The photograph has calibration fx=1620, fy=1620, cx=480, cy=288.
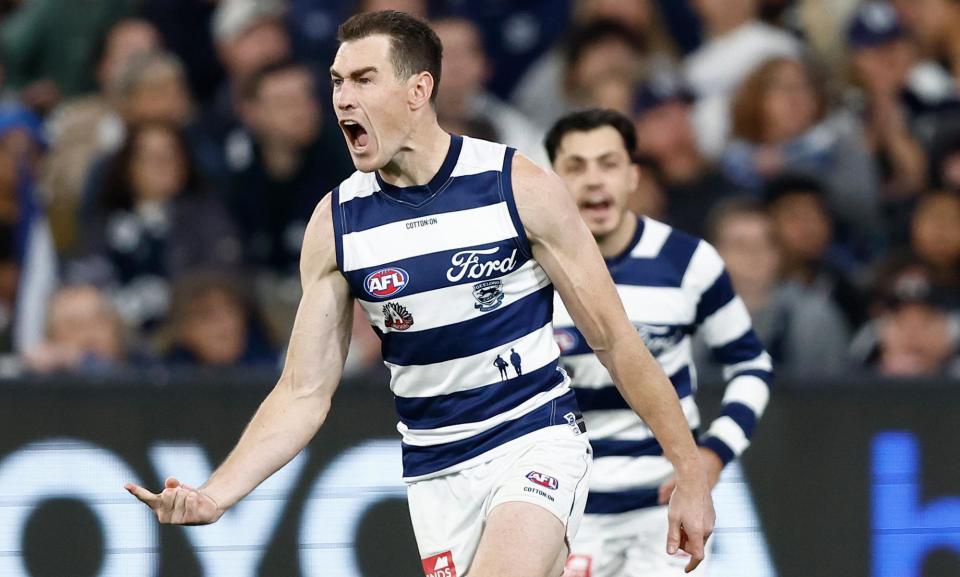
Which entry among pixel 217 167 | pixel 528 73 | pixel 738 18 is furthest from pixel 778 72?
pixel 217 167

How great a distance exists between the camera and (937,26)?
353 inches

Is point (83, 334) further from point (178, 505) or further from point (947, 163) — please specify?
point (947, 163)

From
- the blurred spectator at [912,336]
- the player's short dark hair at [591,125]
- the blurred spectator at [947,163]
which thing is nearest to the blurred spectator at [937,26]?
the blurred spectator at [947,163]

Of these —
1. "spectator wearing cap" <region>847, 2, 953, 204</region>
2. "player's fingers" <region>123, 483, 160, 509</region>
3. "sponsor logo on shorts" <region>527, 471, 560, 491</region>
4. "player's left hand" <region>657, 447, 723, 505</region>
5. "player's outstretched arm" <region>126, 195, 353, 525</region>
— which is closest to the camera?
"player's fingers" <region>123, 483, 160, 509</region>

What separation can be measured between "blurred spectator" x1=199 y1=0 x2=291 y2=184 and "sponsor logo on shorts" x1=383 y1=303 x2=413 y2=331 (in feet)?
13.7

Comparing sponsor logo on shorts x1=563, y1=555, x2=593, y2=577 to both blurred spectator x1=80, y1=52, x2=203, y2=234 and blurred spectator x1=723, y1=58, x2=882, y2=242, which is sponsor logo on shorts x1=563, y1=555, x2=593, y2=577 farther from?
blurred spectator x1=80, y1=52, x2=203, y2=234

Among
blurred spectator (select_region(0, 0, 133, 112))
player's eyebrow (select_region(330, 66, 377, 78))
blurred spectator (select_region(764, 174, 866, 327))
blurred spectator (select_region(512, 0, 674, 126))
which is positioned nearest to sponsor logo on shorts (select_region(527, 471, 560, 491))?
player's eyebrow (select_region(330, 66, 377, 78))

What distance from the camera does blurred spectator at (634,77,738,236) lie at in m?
8.20

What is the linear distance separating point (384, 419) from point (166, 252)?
79.5 inches

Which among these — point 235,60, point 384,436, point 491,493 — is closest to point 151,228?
point 235,60

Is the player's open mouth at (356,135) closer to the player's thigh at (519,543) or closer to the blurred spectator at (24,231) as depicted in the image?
the player's thigh at (519,543)

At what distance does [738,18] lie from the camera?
908 centimetres

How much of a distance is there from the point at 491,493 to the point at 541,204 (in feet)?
2.68

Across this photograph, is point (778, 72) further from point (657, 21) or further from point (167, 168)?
point (167, 168)
